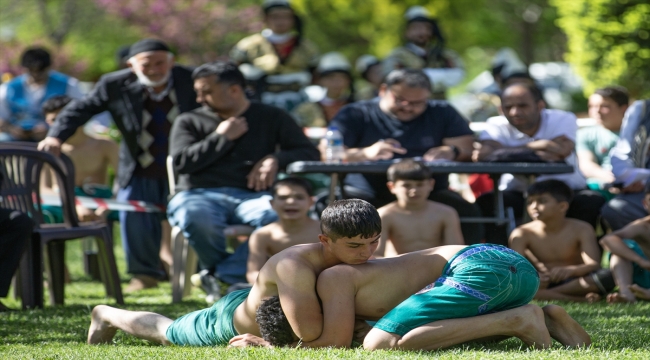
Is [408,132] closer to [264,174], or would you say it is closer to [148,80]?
[264,174]

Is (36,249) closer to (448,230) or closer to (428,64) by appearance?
(448,230)

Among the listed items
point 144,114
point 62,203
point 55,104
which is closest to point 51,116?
point 55,104

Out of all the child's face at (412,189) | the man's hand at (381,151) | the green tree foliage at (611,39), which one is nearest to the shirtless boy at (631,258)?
the child's face at (412,189)

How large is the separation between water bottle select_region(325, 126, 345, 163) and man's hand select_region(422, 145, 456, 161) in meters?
0.58

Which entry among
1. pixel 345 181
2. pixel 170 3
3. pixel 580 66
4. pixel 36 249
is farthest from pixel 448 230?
pixel 170 3

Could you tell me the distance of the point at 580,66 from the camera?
19.1 m

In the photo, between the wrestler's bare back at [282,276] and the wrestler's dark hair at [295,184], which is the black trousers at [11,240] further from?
the wrestler's bare back at [282,276]

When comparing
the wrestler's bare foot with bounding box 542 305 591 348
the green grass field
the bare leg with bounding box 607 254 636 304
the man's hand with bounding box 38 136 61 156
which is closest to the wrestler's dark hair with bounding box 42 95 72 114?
the man's hand with bounding box 38 136 61 156

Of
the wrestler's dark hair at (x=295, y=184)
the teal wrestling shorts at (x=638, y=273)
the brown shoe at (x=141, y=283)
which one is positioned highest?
the wrestler's dark hair at (x=295, y=184)

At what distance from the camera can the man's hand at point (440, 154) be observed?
729 centimetres

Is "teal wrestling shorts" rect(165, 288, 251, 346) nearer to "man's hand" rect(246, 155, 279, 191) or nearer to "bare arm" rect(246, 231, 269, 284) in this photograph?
"bare arm" rect(246, 231, 269, 284)

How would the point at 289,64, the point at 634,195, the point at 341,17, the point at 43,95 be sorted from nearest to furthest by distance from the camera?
the point at 634,195 → the point at 43,95 → the point at 289,64 → the point at 341,17

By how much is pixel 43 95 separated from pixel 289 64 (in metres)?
2.82

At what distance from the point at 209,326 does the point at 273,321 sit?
0.47 meters
